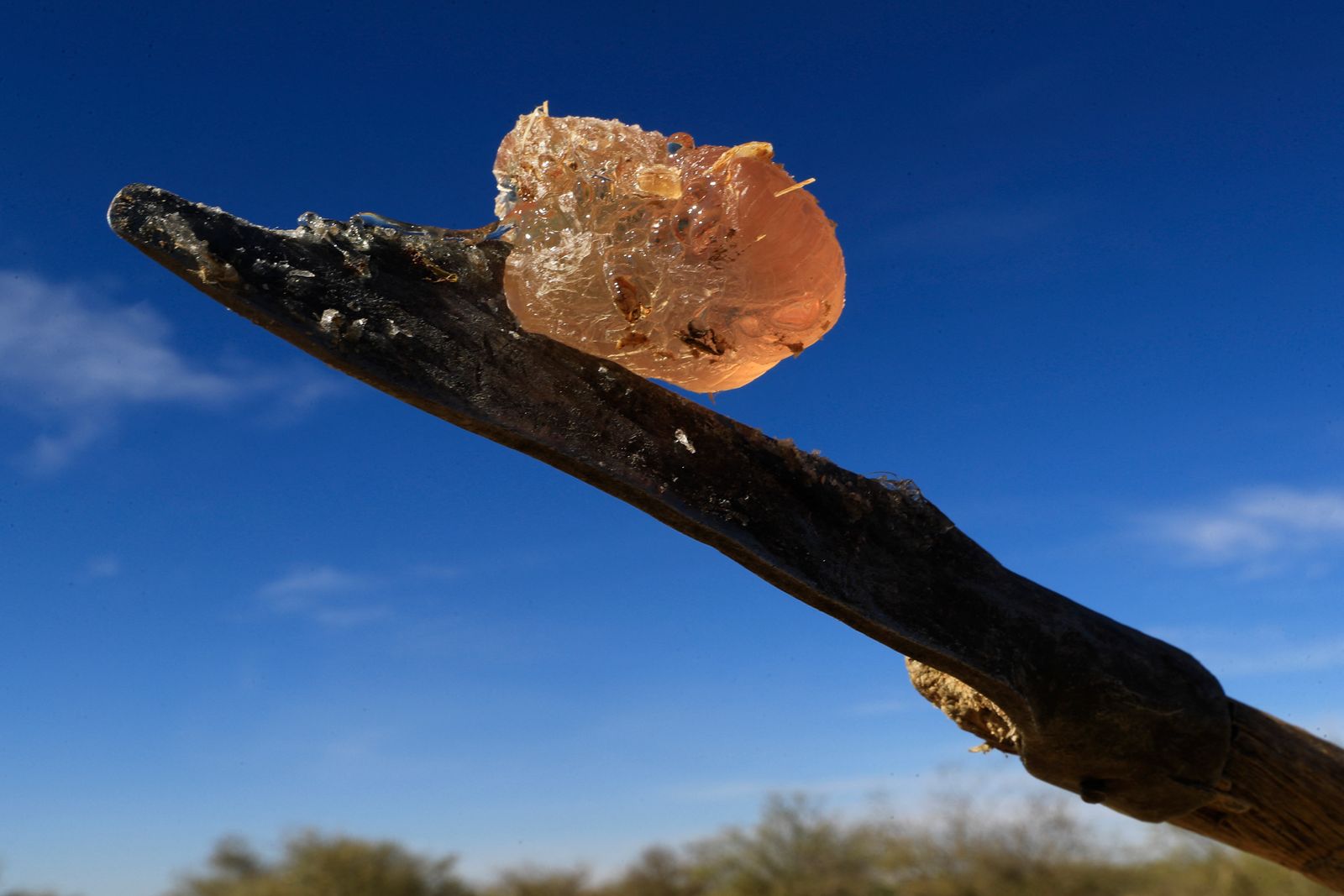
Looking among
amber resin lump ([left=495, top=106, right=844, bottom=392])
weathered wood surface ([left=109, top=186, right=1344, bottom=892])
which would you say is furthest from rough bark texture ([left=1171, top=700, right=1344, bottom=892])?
amber resin lump ([left=495, top=106, right=844, bottom=392])

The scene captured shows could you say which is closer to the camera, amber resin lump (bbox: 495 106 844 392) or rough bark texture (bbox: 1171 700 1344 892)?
amber resin lump (bbox: 495 106 844 392)

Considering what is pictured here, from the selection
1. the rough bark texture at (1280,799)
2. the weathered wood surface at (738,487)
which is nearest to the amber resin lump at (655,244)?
the weathered wood surface at (738,487)

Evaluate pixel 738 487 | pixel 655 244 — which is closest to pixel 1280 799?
pixel 738 487

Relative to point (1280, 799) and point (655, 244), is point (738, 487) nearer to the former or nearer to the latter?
point (655, 244)

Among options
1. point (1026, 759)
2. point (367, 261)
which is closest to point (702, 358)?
point (367, 261)

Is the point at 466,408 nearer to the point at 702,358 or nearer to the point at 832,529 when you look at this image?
the point at 702,358

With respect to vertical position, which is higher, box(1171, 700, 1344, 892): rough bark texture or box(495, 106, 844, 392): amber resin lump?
box(495, 106, 844, 392): amber resin lump

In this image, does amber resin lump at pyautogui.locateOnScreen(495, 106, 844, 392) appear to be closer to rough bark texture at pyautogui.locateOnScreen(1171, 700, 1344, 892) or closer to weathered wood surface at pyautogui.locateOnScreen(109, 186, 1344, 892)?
weathered wood surface at pyautogui.locateOnScreen(109, 186, 1344, 892)
